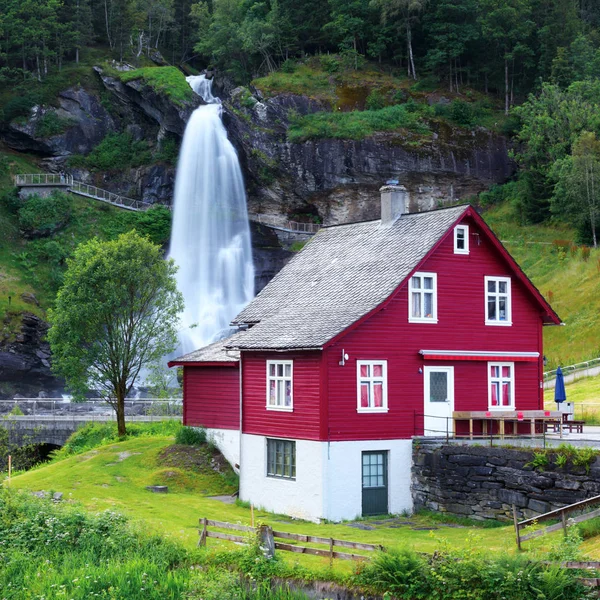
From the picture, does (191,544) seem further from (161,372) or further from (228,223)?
(228,223)

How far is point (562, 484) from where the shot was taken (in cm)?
2189

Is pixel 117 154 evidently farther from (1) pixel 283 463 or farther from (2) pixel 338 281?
(1) pixel 283 463

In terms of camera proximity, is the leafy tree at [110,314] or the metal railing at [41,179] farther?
the metal railing at [41,179]

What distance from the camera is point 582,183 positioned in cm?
6297

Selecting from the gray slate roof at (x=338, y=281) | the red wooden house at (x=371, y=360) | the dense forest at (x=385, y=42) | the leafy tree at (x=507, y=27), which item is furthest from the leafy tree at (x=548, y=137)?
the red wooden house at (x=371, y=360)

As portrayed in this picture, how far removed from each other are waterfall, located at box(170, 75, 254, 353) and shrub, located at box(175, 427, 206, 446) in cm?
3071

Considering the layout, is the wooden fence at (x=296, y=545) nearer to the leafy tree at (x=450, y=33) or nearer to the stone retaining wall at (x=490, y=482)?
the stone retaining wall at (x=490, y=482)

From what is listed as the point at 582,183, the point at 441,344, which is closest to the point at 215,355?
the point at 441,344

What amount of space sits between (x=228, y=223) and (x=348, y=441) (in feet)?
152

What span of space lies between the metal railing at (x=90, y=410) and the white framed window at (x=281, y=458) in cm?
1431

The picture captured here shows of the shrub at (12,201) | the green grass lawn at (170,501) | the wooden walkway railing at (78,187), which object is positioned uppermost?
the wooden walkway railing at (78,187)

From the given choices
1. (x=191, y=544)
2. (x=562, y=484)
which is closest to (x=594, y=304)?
(x=562, y=484)

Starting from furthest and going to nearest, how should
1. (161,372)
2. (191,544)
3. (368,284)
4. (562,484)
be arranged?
(161,372) < (368,284) < (562,484) < (191,544)

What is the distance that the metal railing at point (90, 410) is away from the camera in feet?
142
